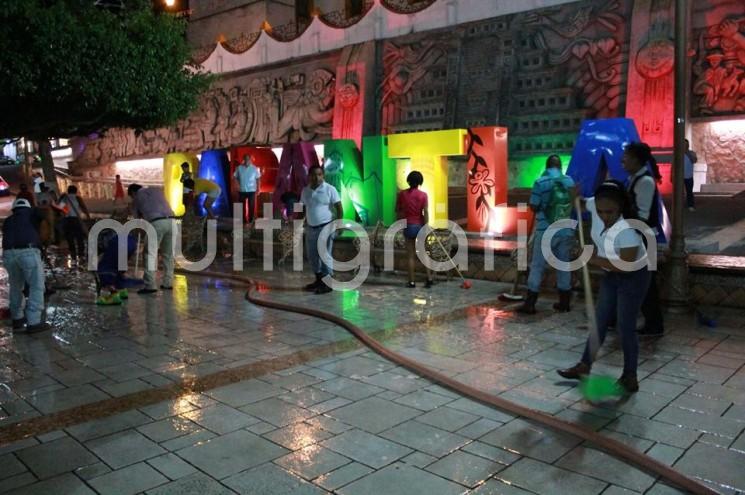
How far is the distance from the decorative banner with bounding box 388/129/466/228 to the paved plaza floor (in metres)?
5.28

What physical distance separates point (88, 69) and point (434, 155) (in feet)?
23.2

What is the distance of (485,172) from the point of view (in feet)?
41.3

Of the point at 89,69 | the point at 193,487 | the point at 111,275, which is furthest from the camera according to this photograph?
the point at 111,275

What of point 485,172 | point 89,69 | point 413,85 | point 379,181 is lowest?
point 379,181

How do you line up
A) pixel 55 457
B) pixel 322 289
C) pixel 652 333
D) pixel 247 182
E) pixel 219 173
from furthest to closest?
pixel 219 173
pixel 247 182
pixel 322 289
pixel 652 333
pixel 55 457

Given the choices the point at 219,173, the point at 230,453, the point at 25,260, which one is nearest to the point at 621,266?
the point at 230,453

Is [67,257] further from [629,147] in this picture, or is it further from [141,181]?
[141,181]

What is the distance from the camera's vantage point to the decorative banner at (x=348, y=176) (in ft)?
45.8

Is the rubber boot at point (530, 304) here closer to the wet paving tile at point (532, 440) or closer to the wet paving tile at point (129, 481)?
the wet paving tile at point (532, 440)

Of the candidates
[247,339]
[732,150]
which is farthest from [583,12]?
[247,339]

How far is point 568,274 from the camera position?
7.54 meters

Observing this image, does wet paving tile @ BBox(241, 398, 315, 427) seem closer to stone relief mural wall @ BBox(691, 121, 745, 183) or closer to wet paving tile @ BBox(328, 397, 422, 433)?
wet paving tile @ BBox(328, 397, 422, 433)

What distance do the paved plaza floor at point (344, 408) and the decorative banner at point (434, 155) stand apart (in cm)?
528

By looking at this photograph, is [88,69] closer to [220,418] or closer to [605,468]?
[220,418]
